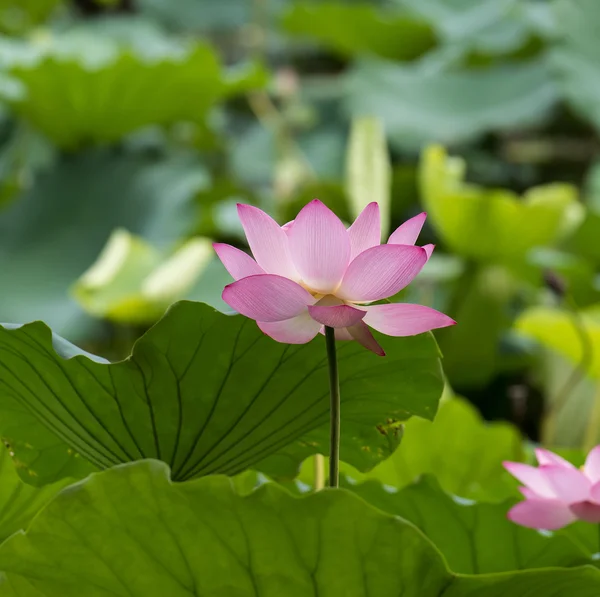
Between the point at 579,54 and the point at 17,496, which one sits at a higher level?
the point at 579,54

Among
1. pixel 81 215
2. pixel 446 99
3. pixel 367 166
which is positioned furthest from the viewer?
pixel 446 99

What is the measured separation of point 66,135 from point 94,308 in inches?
29.0

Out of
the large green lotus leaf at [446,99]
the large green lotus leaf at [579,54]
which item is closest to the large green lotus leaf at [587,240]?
the large green lotus leaf at [579,54]

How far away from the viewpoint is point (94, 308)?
43.9 inches

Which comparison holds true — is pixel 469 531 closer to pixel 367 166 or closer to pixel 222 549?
pixel 222 549

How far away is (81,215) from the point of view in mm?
1770

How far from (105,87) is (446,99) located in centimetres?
90

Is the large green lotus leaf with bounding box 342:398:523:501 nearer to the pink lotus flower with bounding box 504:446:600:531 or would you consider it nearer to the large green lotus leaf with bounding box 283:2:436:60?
the pink lotus flower with bounding box 504:446:600:531

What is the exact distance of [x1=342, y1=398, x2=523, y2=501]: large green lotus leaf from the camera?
64 centimetres

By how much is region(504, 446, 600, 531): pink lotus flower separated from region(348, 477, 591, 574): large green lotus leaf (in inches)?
0.9

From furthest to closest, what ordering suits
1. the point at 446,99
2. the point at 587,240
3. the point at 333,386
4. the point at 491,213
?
1. the point at 446,99
2. the point at 587,240
3. the point at 491,213
4. the point at 333,386

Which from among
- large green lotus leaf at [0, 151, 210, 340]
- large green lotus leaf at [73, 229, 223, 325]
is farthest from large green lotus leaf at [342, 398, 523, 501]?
large green lotus leaf at [0, 151, 210, 340]

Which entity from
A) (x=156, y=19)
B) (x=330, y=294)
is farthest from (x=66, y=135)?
(x=330, y=294)

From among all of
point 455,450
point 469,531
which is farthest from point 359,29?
point 469,531
